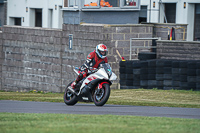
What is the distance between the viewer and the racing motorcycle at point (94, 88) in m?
13.5

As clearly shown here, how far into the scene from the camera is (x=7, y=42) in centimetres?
2711

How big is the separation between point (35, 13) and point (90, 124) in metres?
33.1

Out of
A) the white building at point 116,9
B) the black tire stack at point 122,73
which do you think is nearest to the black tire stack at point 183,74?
the black tire stack at point 122,73

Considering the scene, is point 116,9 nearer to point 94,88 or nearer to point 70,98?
point 70,98

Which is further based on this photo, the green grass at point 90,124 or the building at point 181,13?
the building at point 181,13

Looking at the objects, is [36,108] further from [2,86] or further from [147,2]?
[147,2]

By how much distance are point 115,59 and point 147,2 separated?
11685 mm

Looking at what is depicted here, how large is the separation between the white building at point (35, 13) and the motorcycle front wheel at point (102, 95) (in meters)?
24.5

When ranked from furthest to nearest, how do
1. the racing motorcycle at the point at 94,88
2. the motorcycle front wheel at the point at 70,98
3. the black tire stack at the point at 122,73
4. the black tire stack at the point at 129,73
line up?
the black tire stack at the point at 122,73
the black tire stack at the point at 129,73
the motorcycle front wheel at the point at 70,98
the racing motorcycle at the point at 94,88

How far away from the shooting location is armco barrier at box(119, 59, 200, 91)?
1836cm

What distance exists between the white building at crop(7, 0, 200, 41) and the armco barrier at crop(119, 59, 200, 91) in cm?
452

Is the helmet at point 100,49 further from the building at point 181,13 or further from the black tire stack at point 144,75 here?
the building at point 181,13

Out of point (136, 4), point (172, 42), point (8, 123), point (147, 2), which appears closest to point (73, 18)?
point (136, 4)

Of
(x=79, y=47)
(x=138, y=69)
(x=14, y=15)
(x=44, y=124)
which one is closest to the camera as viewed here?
(x=44, y=124)
